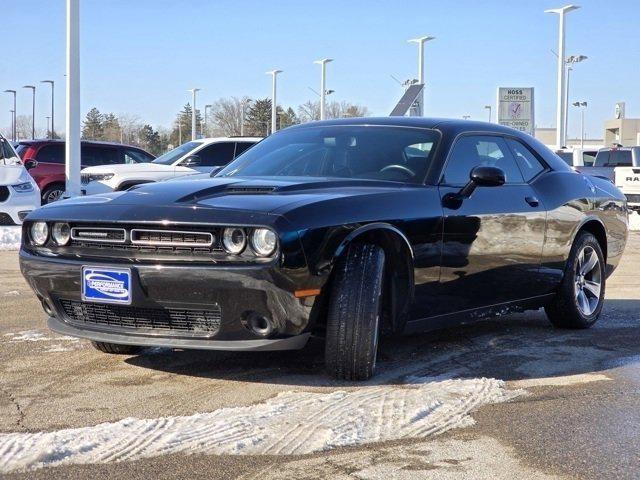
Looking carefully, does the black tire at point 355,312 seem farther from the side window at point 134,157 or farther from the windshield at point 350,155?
the side window at point 134,157

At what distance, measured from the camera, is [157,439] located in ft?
11.6

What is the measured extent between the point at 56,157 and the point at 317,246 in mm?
16238

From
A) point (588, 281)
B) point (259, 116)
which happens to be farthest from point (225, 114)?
point (588, 281)

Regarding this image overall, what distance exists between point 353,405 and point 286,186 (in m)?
1.25

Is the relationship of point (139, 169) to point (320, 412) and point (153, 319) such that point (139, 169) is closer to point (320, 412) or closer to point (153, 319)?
point (153, 319)

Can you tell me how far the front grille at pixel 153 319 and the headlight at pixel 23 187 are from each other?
9.26 m

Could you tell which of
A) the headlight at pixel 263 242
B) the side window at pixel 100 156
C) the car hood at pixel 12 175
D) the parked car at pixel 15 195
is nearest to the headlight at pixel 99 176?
the side window at pixel 100 156

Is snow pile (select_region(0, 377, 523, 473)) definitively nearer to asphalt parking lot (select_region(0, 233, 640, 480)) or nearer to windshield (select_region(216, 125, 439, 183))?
asphalt parking lot (select_region(0, 233, 640, 480))

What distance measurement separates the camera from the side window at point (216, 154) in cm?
1733

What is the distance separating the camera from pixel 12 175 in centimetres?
1333

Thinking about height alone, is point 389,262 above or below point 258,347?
above

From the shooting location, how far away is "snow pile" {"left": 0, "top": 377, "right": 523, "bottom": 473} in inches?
133

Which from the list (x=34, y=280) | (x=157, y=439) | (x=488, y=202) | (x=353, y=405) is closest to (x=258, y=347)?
(x=353, y=405)

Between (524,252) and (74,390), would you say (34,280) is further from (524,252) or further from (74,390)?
(524,252)
